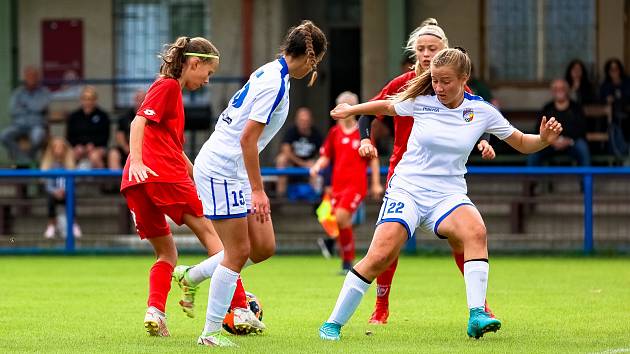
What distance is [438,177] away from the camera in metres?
Answer: 8.55

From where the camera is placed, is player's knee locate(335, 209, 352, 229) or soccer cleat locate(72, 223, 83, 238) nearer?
player's knee locate(335, 209, 352, 229)

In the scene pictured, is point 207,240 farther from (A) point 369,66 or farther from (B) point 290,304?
(A) point 369,66

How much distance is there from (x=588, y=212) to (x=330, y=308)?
7645 mm

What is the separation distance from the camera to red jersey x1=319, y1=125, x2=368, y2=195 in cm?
1536

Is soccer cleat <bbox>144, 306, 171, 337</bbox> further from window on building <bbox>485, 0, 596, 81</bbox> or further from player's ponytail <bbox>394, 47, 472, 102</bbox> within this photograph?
window on building <bbox>485, 0, 596, 81</bbox>

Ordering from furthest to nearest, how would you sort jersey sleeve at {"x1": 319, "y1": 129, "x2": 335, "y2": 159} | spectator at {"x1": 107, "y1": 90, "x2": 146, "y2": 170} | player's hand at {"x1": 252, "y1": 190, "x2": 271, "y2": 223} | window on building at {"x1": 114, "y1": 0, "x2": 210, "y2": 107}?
1. window on building at {"x1": 114, "y1": 0, "x2": 210, "y2": 107}
2. spectator at {"x1": 107, "y1": 90, "x2": 146, "y2": 170}
3. jersey sleeve at {"x1": 319, "y1": 129, "x2": 335, "y2": 159}
4. player's hand at {"x1": 252, "y1": 190, "x2": 271, "y2": 223}

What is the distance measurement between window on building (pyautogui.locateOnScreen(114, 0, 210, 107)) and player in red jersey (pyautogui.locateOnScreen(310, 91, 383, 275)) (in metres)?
7.13

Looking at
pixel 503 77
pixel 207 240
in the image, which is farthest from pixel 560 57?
pixel 207 240

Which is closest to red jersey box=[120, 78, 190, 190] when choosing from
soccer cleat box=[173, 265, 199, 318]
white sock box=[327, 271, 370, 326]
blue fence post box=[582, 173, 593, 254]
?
soccer cleat box=[173, 265, 199, 318]

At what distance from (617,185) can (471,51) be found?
4741 millimetres

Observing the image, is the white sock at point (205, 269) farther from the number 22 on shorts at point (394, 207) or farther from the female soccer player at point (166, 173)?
the number 22 on shorts at point (394, 207)

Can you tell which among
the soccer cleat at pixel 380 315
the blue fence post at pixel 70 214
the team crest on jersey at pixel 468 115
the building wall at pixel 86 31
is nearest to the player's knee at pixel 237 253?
the team crest on jersey at pixel 468 115

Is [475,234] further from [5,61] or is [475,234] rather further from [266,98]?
[5,61]

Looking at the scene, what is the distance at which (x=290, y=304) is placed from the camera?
1159cm
